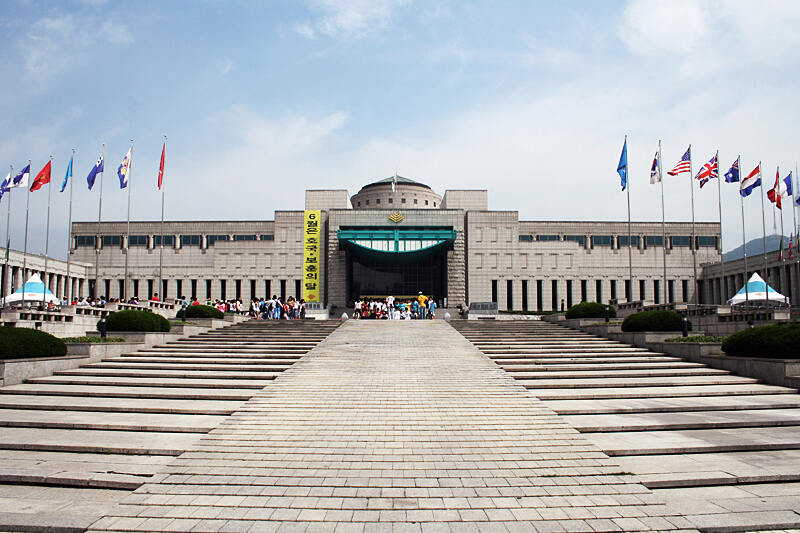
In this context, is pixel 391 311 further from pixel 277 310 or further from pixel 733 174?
pixel 733 174

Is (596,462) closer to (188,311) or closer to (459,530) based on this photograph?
(459,530)

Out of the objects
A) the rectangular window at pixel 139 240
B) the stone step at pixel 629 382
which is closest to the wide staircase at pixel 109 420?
the stone step at pixel 629 382

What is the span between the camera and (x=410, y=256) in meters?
61.1

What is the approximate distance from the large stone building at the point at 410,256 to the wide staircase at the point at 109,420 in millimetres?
38416

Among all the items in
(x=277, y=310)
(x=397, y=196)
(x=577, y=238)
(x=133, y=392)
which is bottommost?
(x=133, y=392)

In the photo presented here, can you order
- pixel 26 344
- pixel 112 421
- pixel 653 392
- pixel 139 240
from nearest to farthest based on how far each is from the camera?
pixel 112 421
pixel 653 392
pixel 26 344
pixel 139 240

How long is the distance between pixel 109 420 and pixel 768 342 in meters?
17.9

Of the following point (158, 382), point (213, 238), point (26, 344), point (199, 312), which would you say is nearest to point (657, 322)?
point (158, 382)

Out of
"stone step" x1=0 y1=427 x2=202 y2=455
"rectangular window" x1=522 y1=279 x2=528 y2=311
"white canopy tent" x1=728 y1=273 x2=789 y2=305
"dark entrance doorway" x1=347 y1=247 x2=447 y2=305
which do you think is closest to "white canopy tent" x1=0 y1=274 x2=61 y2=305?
"stone step" x1=0 y1=427 x2=202 y2=455

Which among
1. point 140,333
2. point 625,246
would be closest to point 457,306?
point 625,246

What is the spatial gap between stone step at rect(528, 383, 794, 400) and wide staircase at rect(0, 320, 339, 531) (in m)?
7.97

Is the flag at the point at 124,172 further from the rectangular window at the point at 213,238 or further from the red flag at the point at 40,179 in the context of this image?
the rectangular window at the point at 213,238

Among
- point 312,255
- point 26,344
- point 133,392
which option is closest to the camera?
point 133,392

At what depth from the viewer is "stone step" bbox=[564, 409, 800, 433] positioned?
1155 cm
